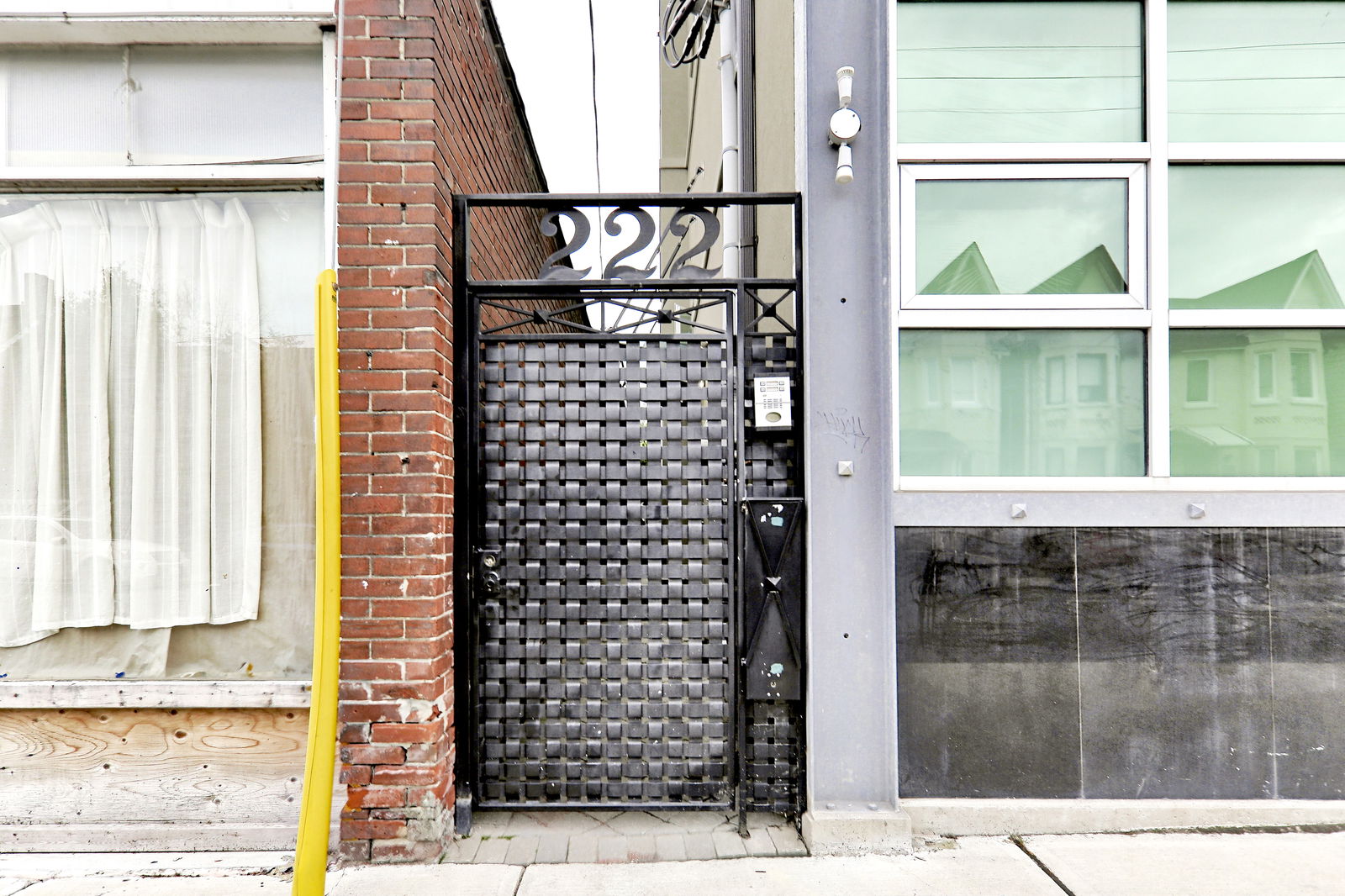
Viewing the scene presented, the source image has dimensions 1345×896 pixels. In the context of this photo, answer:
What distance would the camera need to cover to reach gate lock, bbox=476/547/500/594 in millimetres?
2990

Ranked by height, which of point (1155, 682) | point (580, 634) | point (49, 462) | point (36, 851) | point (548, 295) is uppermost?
point (548, 295)

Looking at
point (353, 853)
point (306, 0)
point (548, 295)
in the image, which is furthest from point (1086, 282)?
point (353, 853)

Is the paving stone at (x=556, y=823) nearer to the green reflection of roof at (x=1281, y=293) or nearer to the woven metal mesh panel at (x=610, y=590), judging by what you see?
the woven metal mesh panel at (x=610, y=590)

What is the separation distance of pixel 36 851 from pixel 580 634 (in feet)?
7.76

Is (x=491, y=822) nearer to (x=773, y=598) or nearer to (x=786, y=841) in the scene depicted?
(x=786, y=841)

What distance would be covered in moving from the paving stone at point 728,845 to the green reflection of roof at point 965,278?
248 centimetres

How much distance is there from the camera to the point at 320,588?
229 cm

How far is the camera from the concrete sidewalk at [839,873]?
251cm

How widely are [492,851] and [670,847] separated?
0.73m

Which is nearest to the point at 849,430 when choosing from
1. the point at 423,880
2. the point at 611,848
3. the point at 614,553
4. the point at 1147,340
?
the point at 614,553

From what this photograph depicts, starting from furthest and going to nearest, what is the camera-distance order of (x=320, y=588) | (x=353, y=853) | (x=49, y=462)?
1. (x=49, y=462)
2. (x=353, y=853)
3. (x=320, y=588)

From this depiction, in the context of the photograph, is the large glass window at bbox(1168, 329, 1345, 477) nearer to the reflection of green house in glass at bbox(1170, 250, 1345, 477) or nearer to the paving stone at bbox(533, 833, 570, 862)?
the reflection of green house in glass at bbox(1170, 250, 1345, 477)

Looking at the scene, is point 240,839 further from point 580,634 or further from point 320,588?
point 580,634

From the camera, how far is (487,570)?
3.00 metres
